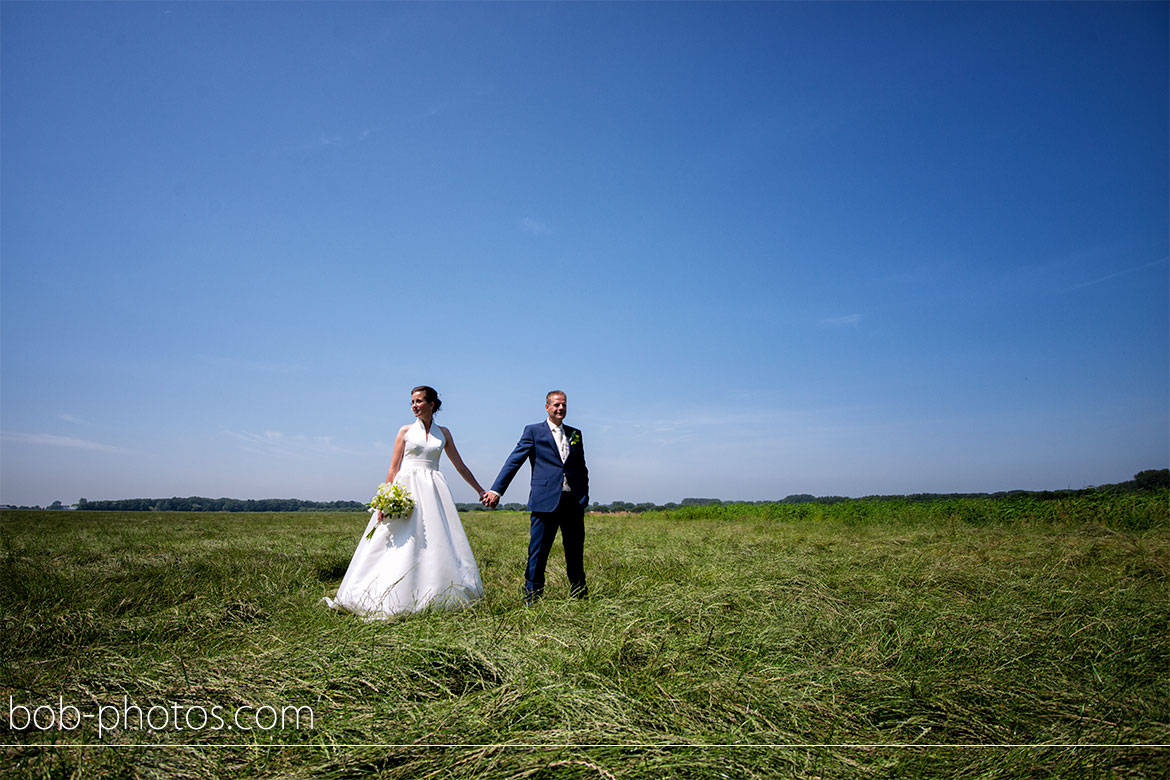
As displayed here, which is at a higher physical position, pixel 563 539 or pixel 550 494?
pixel 550 494

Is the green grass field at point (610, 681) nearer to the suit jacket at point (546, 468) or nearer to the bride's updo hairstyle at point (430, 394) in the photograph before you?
the suit jacket at point (546, 468)

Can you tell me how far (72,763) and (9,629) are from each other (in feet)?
10.5

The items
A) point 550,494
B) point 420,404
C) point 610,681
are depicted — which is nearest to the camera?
point 610,681

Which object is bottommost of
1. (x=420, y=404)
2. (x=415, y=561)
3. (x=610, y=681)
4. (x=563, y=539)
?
(x=610, y=681)

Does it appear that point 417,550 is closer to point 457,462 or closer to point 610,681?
point 457,462

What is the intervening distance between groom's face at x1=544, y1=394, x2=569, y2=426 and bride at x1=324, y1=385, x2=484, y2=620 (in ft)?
3.65

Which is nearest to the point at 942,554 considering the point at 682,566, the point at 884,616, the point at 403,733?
the point at 682,566

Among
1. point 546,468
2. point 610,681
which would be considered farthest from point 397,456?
point 610,681

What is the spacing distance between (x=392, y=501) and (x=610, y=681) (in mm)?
3334

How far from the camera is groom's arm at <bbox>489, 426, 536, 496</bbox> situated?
227 inches

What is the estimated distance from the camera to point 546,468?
569cm

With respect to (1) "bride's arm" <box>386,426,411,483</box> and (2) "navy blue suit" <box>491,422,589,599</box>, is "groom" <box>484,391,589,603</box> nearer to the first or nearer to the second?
(2) "navy blue suit" <box>491,422,589,599</box>

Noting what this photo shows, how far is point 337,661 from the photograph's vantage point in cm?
306

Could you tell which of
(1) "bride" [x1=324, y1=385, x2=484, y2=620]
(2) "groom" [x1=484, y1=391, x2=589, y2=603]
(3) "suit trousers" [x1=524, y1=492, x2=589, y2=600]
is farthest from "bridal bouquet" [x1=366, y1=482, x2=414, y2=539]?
(3) "suit trousers" [x1=524, y1=492, x2=589, y2=600]
